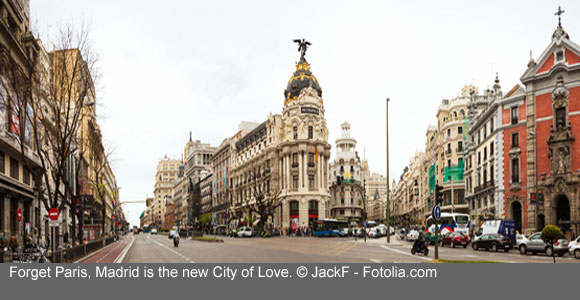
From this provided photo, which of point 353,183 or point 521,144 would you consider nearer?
point 521,144

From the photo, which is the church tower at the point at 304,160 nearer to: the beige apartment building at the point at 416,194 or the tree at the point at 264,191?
the tree at the point at 264,191

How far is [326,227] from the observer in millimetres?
78812

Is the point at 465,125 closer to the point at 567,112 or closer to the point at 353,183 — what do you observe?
the point at 567,112

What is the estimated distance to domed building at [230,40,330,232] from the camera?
91250 mm

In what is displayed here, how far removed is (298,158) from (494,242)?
5808 cm

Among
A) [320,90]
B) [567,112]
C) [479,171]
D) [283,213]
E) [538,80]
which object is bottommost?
[283,213]

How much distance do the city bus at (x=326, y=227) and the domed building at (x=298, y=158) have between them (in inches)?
344

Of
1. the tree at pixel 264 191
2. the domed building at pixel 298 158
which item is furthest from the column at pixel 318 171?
the tree at pixel 264 191

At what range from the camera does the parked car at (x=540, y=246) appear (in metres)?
30.7

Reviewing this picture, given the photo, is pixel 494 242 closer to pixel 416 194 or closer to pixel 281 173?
pixel 281 173

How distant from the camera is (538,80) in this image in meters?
49.5

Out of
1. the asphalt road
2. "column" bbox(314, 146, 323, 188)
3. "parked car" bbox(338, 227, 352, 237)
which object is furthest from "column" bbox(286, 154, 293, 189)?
the asphalt road

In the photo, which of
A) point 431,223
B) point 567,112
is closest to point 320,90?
point 431,223

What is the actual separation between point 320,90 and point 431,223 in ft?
151
